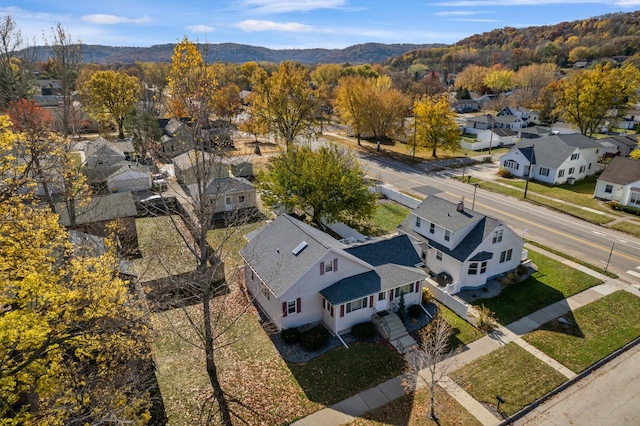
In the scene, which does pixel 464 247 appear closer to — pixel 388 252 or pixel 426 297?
pixel 426 297

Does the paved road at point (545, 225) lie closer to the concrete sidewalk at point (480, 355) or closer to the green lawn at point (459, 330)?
the concrete sidewalk at point (480, 355)

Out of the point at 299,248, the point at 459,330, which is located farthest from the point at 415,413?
the point at 299,248

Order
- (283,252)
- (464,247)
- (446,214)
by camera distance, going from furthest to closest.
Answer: (446,214) → (464,247) → (283,252)

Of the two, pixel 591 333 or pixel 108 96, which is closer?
pixel 591 333

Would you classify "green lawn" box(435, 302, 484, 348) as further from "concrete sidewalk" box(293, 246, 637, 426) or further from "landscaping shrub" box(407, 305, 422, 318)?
"landscaping shrub" box(407, 305, 422, 318)

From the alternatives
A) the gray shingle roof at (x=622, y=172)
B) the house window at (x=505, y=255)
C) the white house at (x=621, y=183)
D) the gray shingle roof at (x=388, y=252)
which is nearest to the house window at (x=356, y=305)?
the gray shingle roof at (x=388, y=252)

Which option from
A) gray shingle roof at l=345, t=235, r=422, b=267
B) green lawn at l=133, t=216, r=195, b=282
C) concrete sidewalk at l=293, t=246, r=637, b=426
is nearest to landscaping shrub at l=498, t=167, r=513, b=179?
concrete sidewalk at l=293, t=246, r=637, b=426

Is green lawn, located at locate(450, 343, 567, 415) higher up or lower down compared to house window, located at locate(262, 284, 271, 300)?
lower down
